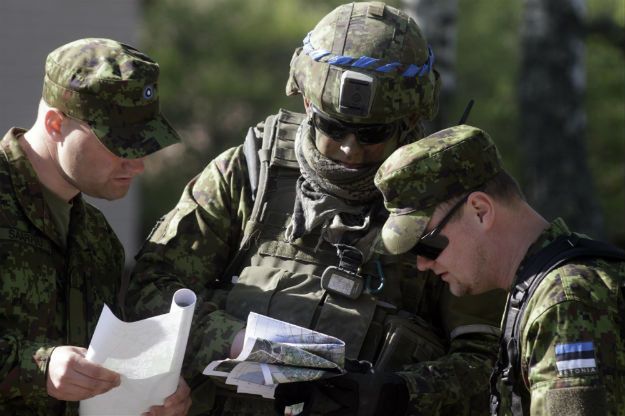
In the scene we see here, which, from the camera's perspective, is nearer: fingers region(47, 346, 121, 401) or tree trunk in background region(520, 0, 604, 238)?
fingers region(47, 346, 121, 401)

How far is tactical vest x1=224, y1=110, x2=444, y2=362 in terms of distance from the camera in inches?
167

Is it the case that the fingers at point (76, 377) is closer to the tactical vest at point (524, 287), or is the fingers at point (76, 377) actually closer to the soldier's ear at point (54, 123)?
the soldier's ear at point (54, 123)

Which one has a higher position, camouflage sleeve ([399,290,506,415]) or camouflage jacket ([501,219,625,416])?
camouflage jacket ([501,219,625,416])

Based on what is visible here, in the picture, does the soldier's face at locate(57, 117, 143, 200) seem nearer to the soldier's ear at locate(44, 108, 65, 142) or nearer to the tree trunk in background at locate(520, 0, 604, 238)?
the soldier's ear at locate(44, 108, 65, 142)

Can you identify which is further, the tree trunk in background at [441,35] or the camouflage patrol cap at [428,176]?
the tree trunk in background at [441,35]

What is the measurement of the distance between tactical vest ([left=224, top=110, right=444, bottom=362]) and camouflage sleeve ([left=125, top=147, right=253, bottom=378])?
60 mm

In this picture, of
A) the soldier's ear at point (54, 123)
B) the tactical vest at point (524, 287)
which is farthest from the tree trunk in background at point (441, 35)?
the tactical vest at point (524, 287)

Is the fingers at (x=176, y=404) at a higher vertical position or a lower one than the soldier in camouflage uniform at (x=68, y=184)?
lower

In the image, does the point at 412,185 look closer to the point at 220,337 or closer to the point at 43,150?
the point at 220,337

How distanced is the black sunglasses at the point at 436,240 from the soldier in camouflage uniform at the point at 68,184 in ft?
3.14

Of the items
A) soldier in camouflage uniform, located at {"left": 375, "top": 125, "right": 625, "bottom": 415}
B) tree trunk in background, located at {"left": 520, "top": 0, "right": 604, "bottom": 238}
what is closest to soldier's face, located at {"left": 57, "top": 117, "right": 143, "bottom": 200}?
soldier in camouflage uniform, located at {"left": 375, "top": 125, "right": 625, "bottom": 415}

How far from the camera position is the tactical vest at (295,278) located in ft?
13.9

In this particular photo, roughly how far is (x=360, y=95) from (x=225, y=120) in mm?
17257

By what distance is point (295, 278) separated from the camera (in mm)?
4320
